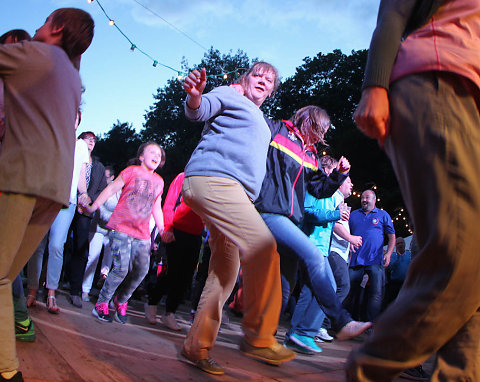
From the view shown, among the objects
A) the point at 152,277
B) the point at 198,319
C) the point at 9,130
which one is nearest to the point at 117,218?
the point at 198,319

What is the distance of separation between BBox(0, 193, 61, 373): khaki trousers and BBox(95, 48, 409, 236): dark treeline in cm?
1991

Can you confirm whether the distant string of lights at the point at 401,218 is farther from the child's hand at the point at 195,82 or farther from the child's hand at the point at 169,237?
the child's hand at the point at 195,82

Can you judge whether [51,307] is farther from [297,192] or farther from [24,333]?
[297,192]

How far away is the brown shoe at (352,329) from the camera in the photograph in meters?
2.46

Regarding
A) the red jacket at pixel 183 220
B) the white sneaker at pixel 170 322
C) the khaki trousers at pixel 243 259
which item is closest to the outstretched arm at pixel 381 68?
the khaki trousers at pixel 243 259

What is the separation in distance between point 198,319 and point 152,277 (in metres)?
5.41

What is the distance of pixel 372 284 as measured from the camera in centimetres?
633

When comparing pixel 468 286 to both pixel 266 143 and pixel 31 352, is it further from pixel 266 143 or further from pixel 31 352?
pixel 31 352

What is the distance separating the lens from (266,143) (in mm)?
2959

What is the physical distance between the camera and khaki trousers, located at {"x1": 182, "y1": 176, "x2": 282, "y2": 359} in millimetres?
2545

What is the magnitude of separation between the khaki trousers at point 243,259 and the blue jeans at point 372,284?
3894mm

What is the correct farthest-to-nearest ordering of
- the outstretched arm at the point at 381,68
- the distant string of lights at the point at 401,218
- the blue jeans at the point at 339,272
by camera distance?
the distant string of lights at the point at 401,218, the blue jeans at the point at 339,272, the outstretched arm at the point at 381,68

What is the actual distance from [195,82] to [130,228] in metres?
2.56

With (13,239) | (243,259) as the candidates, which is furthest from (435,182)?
(13,239)
